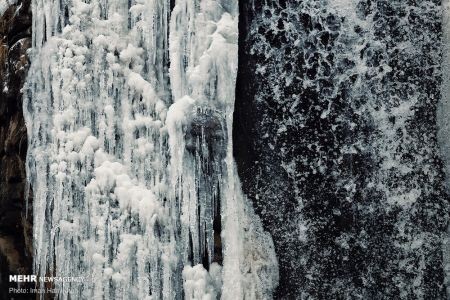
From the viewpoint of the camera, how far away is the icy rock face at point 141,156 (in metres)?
2.65

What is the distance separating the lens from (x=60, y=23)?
2.83 meters

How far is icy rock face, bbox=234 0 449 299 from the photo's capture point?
8.45 feet

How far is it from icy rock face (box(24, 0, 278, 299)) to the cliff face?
0.41ft

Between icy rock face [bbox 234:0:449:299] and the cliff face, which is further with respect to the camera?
the cliff face

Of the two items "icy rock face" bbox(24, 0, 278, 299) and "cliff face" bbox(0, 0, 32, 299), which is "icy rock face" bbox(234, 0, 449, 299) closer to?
"icy rock face" bbox(24, 0, 278, 299)

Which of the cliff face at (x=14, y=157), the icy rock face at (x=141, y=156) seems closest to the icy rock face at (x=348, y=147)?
the icy rock face at (x=141, y=156)

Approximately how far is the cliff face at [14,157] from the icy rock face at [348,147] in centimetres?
106

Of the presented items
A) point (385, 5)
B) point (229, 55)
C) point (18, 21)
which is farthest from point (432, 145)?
point (18, 21)

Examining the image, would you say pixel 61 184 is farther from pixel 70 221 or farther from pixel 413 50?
pixel 413 50

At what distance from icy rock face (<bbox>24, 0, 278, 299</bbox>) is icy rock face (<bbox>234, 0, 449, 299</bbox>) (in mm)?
142

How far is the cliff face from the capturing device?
9.46 feet

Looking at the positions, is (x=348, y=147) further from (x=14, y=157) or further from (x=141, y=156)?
(x=14, y=157)

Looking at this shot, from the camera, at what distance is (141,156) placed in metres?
2.73

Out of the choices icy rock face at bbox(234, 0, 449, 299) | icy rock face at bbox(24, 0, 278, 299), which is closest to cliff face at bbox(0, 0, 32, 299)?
icy rock face at bbox(24, 0, 278, 299)
